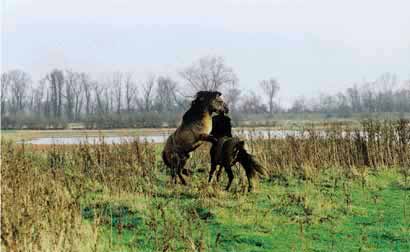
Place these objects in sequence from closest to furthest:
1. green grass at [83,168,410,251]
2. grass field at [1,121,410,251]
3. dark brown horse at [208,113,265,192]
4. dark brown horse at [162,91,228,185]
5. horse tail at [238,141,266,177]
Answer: grass field at [1,121,410,251], green grass at [83,168,410,251], dark brown horse at [208,113,265,192], horse tail at [238,141,266,177], dark brown horse at [162,91,228,185]

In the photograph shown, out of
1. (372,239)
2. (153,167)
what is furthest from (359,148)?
(372,239)

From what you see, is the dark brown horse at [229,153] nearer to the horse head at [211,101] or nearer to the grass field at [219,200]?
the horse head at [211,101]

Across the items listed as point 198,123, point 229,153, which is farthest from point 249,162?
point 198,123

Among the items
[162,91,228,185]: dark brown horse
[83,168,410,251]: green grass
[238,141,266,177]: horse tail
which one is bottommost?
[83,168,410,251]: green grass

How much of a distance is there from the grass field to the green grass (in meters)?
0.02

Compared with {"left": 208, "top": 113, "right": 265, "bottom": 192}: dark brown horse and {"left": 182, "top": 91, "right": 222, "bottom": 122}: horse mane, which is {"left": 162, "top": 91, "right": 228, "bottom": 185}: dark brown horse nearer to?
{"left": 182, "top": 91, "right": 222, "bottom": 122}: horse mane

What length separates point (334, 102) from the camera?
78938 mm

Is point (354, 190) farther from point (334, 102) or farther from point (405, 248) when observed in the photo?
point (334, 102)

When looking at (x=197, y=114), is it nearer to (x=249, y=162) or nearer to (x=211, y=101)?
(x=211, y=101)

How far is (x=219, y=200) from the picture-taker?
9320 millimetres

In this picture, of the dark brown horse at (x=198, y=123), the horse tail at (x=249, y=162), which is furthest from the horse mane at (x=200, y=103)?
the horse tail at (x=249, y=162)

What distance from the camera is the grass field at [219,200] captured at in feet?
19.5

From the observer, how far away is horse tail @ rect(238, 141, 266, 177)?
10492mm

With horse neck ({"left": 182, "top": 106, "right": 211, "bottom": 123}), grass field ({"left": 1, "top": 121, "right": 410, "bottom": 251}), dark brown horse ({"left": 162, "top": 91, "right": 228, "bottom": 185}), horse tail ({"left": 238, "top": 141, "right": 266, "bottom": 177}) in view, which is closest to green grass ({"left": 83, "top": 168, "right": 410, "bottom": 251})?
grass field ({"left": 1, "top": 121, "right": 410, "bottom": 251})
